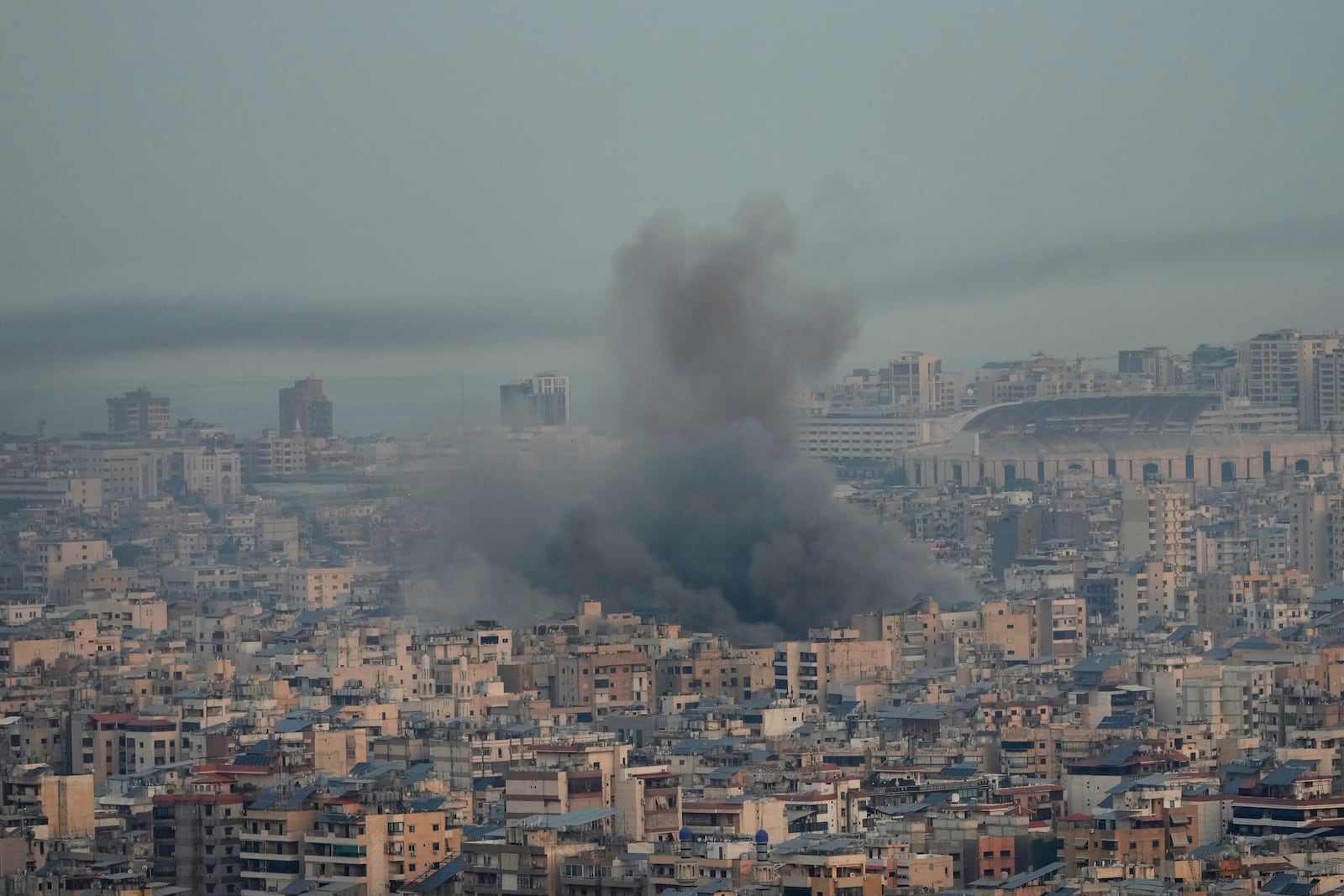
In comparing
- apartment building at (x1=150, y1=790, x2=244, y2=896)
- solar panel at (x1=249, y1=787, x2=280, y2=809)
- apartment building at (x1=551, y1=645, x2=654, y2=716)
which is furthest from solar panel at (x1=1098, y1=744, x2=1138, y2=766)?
apartment building at (x1=551, y1=645, x2=654, y2=716)

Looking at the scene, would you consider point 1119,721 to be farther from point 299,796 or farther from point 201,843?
point 201,843

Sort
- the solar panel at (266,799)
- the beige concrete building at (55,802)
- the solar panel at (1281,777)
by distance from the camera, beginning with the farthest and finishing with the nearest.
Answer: the beige concrete building at (55,802) → the solar panel at (1281,777) → the solar panel at (266,799)

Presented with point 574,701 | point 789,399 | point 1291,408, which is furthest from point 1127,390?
point 574,701

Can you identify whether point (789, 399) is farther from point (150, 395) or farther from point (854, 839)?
point (854, 839)

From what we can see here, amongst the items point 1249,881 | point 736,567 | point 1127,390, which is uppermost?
point 1127,390

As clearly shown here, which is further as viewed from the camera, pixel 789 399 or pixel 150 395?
pixel 150 395

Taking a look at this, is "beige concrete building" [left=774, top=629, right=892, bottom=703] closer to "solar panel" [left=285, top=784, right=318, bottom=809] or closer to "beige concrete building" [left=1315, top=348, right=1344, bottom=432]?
"solar panel" [left=285, top=784, right=318, bottom=809]

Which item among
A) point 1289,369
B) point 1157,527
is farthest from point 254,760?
point 1289,369

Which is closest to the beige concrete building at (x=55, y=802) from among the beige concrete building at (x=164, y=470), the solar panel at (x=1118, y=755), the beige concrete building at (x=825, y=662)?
the solar panel at (x=1118, y=755)

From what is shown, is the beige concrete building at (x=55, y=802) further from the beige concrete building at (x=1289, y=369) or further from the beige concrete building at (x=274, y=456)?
the beige concrete building at (x=1289, y=369)
